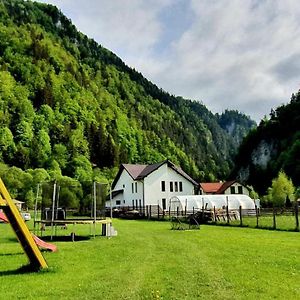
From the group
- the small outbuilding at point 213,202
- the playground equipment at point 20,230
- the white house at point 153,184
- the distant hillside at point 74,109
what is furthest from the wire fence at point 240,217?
the distant hillside at point 74,109

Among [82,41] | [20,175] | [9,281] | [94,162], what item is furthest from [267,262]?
[82,41]

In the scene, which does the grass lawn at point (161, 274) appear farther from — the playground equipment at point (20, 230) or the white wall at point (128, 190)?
the white wall at point (128, 190)

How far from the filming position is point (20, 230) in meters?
11.7

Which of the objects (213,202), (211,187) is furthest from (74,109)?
(213,202)

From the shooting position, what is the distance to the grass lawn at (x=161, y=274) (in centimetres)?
900

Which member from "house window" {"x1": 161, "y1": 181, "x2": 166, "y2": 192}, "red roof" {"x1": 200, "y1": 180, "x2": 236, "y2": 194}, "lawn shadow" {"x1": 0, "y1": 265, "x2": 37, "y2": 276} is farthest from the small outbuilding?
"lawn shadow" {"x1": 0, "y1": 265, "x2": 37, "y2": 276}

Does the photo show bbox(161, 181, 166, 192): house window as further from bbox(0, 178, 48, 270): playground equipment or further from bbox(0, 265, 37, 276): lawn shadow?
bbox(0, 178, 48, 270): playground equipment

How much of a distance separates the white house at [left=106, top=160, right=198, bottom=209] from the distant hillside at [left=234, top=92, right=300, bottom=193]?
3680 centimetres

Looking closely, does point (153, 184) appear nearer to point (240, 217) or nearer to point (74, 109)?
point (240, 217)

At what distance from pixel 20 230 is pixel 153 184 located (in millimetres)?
51917

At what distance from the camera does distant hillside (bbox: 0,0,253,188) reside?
362 feet

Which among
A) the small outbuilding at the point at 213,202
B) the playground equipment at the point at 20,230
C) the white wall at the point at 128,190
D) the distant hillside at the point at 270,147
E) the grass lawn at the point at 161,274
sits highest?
the distant hillside at the point at 270,147

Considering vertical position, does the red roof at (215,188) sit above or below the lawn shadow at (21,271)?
above

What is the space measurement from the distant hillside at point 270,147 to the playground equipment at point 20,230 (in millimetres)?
87404
